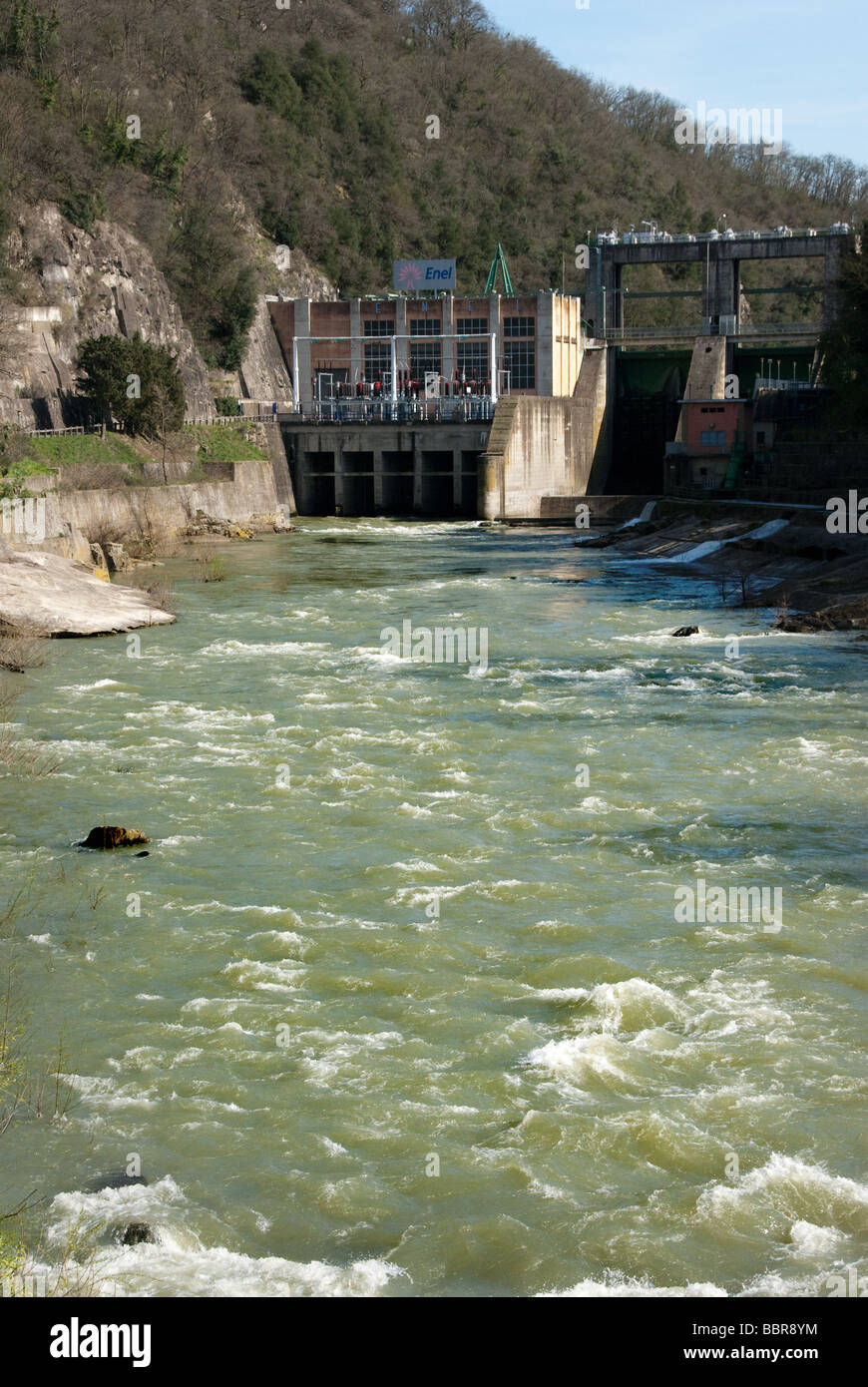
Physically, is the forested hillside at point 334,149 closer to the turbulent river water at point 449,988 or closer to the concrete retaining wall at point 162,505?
Answer: the concrete retaining wall at point 162,505

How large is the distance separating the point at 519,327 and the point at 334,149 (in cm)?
→ 3709

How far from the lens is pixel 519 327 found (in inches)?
3381

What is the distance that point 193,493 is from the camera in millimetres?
59594

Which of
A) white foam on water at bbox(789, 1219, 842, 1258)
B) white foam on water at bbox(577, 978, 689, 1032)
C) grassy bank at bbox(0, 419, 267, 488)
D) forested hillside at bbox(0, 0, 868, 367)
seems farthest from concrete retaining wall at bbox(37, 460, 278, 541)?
white foam on water at bbox(789, 1219, 842, 1258)

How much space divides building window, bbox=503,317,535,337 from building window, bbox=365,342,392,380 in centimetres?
708

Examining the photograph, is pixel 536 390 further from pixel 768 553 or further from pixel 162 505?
pixel 768 553

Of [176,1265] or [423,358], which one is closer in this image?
[176,1265]

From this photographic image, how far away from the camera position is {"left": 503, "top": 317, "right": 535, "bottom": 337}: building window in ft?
281

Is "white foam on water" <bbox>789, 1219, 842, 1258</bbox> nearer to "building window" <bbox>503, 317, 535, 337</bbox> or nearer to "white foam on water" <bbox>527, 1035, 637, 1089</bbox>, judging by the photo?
"white foam on water" <bbox>527, 1035, 637, 1089</bbox>

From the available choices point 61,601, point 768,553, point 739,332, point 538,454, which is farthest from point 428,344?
point 61,601

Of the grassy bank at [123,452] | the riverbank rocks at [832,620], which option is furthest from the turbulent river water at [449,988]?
the grassy bank at [123,452]

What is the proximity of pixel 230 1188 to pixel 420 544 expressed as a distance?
49315 millimetres
